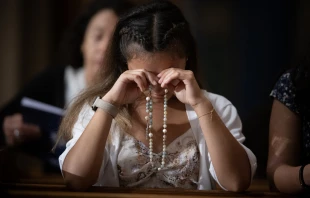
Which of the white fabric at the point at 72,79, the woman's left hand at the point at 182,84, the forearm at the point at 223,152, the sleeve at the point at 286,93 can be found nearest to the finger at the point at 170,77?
the woman's left hand at the point at 182,84

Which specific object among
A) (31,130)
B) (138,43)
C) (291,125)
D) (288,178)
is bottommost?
(31,130)

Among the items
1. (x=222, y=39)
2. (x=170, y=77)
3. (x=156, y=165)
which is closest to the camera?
(x=170, y=77)

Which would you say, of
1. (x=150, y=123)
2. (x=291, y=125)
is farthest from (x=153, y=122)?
(x=291, y=125)

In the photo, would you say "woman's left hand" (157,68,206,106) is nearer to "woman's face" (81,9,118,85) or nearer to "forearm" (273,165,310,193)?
"forearm" (273,165,310,193)

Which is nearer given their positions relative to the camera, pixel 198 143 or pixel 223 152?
pixel 223 152

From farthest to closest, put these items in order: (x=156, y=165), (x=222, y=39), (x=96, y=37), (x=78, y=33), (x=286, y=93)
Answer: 1. (x=222, y=39)
2. (x=78, y=33)
3. (x=96, y=37)
4. (x=286, y=93)
5. (x=156, y=165)

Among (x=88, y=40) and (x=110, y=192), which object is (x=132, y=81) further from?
(x=88, y=40)

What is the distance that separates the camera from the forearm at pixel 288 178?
141 cm

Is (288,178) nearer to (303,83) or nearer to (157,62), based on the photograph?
(303,83)

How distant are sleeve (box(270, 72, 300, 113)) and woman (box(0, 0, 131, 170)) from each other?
0.78 metres

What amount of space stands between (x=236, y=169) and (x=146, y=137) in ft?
0.82

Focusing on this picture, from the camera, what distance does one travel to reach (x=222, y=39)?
12.2ft

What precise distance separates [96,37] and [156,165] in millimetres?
996

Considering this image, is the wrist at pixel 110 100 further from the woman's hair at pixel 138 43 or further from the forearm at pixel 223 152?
the forearm at pixel 223 152
